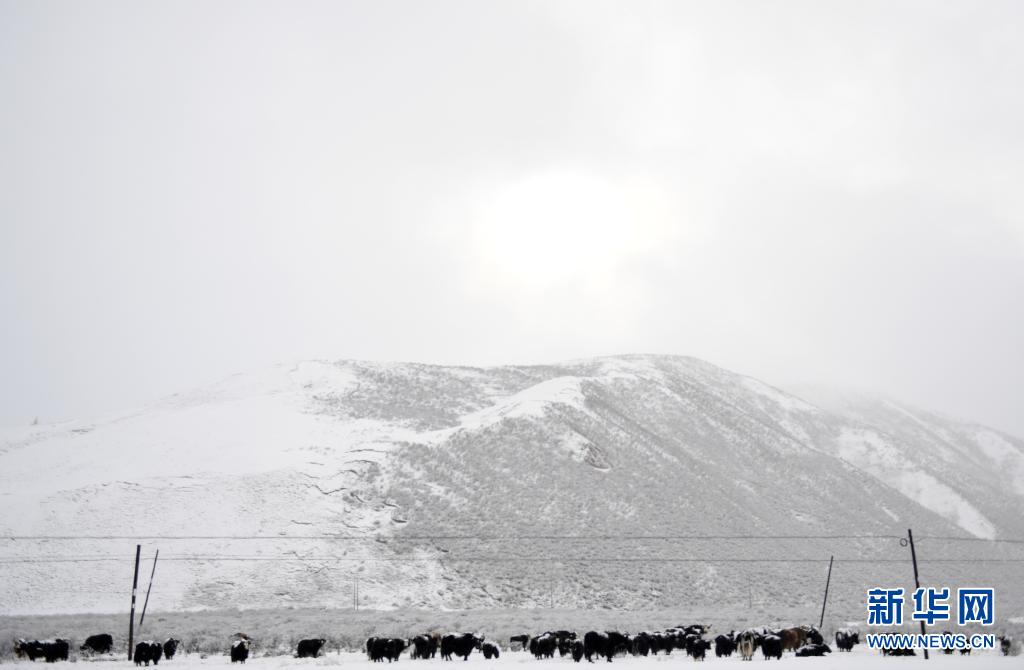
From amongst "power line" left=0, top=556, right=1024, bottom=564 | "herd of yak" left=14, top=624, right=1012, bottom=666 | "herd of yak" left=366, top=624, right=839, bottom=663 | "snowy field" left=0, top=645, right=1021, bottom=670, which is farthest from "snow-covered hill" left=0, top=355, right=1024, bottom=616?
"snowy field" left=0, top=645, right=1021, bottom=670

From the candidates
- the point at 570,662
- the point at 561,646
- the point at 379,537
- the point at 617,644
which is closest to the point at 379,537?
the point at 379,537

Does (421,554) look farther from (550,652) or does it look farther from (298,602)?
(550,652)

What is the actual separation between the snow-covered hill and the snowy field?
1847cm

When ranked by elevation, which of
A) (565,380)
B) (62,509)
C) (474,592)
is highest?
(565,380)

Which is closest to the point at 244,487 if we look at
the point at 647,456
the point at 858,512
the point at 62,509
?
the point at 62,509

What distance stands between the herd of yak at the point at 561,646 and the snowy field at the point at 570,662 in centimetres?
49

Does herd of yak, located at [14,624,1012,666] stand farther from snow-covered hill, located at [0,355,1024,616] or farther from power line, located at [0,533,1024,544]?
power line, located at [0,533,1024,544]

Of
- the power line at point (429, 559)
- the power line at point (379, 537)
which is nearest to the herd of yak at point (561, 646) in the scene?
the power line at point (429, 559)

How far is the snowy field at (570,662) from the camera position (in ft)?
83.9

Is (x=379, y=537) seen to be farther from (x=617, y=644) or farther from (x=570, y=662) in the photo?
(x=570, y=662)

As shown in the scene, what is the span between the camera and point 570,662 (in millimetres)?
28156

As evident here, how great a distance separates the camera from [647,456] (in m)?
77.8

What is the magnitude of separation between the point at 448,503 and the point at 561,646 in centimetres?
3027

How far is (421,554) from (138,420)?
148 ft
